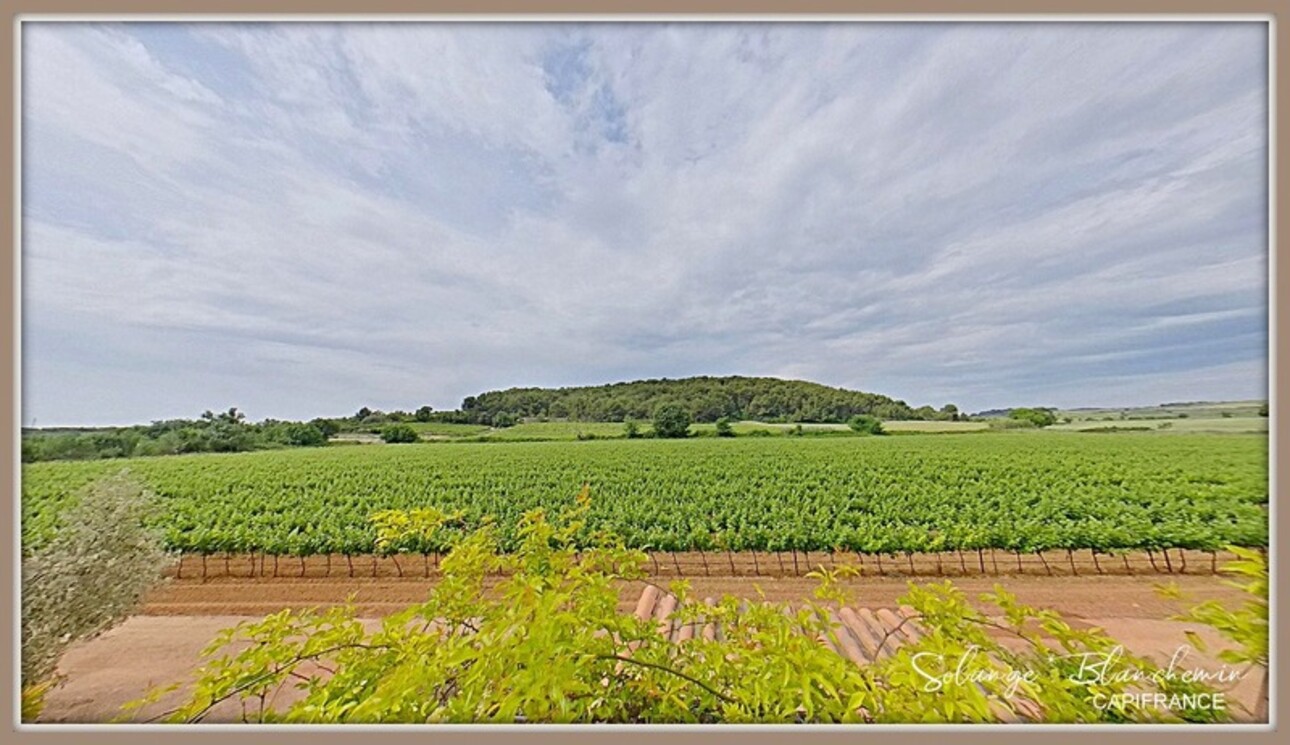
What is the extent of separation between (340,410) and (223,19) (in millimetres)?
1055

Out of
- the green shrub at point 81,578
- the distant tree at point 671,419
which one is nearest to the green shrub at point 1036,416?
the distant tree at point 671,419

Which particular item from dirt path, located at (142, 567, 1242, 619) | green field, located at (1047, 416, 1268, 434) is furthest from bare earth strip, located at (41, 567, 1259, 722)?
green field, located at (1047, 416, 1268, 434)

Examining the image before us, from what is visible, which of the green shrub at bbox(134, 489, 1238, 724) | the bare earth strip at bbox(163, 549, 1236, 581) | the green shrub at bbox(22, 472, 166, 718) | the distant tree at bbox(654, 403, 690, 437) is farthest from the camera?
the distant tree at bbox(654, 403, 690, 437)

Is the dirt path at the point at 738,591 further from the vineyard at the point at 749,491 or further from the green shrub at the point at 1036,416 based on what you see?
the green shrub at the point at 1036,416

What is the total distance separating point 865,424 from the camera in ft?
4.78

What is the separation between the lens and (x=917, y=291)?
1384 mm

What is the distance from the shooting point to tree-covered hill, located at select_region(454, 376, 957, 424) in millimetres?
1434

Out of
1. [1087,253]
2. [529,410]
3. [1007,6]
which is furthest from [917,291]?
[529,410]

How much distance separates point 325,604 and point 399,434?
1.65 feet

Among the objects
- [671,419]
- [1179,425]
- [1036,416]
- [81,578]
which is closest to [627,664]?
[671,419]

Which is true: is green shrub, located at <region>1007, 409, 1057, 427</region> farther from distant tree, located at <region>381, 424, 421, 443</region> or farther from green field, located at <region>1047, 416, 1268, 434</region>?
distant tree, located at <region>381, 424, 421, 443</region>

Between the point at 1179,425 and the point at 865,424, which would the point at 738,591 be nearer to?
the point at 865,424

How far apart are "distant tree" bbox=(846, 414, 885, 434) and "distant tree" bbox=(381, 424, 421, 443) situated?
4.33 ft

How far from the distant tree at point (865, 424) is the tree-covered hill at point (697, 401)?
0.05ft
